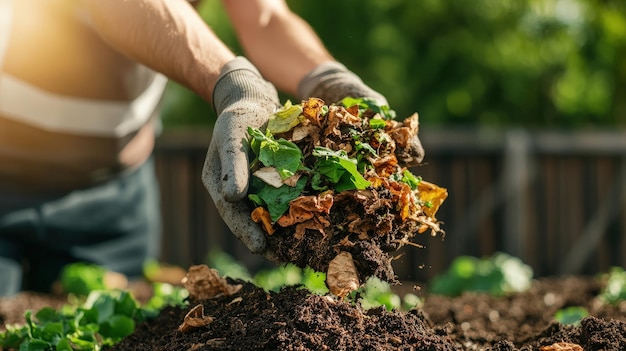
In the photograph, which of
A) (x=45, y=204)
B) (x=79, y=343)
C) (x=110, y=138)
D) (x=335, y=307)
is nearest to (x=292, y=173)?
(x=335, y=307)

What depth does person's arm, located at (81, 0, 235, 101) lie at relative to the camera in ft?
9.39

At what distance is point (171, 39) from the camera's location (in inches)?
112

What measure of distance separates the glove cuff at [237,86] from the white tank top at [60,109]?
67.7 inches

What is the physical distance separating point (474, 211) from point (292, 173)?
708 cm

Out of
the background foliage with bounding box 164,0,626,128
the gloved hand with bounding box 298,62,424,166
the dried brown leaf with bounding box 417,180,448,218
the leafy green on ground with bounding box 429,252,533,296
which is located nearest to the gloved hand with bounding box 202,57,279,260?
the gloved hand with bounding box 298,62,424,166

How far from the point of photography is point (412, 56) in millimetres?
15023

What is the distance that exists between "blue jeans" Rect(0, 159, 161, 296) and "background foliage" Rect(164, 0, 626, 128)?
30.7 feet

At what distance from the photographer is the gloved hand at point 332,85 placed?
3.13 meters

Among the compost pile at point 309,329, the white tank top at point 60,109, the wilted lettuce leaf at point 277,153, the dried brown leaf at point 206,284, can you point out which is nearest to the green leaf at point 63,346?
the compost pile at point 309,329

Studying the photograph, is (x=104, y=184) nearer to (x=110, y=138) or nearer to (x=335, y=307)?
(x=110, y=138)

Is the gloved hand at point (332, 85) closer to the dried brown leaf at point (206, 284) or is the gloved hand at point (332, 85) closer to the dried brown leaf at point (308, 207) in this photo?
the dried brown leaf at point (308, 207)

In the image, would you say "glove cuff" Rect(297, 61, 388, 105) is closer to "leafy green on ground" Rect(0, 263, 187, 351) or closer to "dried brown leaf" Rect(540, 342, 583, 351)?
"leafy green on ground" Rect(0, 263, 187, 351)

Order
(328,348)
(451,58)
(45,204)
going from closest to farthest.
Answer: (328,348) < (45,204) < (451,58)

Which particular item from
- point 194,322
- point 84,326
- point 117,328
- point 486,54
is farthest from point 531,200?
point 194,322
